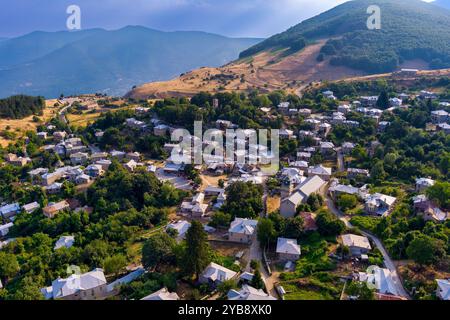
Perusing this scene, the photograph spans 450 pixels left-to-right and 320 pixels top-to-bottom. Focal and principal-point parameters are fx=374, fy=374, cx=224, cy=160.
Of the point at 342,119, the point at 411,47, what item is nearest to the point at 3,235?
the point at 342,119

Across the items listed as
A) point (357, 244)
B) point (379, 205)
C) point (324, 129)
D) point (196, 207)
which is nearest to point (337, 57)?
point (324, 129)

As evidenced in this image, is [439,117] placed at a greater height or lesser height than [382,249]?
greater

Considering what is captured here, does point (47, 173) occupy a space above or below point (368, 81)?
below

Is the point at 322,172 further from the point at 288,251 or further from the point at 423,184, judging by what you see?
the point at 288,251

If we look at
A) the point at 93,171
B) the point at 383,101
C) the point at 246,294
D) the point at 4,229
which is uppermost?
the point at 383,101

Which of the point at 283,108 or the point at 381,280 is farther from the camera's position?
the point at 283,108

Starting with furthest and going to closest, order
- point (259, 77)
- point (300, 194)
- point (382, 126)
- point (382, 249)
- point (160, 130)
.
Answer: point (259, 77) → point (160, 130) → point (382, 126) → point (300, 194) → point (382, 249)
